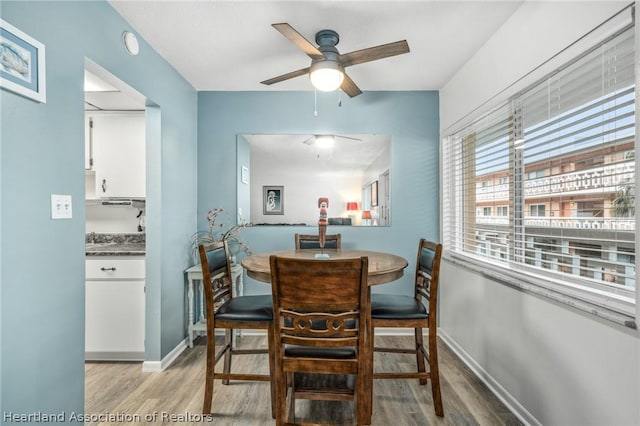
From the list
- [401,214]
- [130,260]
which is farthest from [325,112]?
[130,260]

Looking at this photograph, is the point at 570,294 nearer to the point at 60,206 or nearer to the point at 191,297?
the point at 60,206

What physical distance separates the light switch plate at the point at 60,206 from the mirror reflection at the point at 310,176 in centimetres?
181

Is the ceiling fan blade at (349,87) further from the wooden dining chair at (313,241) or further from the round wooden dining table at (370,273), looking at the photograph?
the round wooden dining table at (370,273)

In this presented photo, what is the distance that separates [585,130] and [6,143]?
2.51 m

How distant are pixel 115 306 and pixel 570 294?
3032mm

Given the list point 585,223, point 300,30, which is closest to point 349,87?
point 300,30

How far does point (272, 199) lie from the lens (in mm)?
3486

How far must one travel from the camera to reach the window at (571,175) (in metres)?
1.38

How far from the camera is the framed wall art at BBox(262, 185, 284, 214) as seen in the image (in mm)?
3479

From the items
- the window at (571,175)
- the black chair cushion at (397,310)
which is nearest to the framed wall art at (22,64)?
the black chair cushion at (397,310)

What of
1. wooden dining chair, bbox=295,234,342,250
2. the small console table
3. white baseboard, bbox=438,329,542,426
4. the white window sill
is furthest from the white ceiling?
white baseboard, bbox=438,329,542,426

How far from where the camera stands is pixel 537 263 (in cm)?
192

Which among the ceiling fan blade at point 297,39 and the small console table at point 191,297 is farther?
the small console table at point 191,297

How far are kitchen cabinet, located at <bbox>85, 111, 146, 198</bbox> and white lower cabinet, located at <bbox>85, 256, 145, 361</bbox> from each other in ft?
2.15
